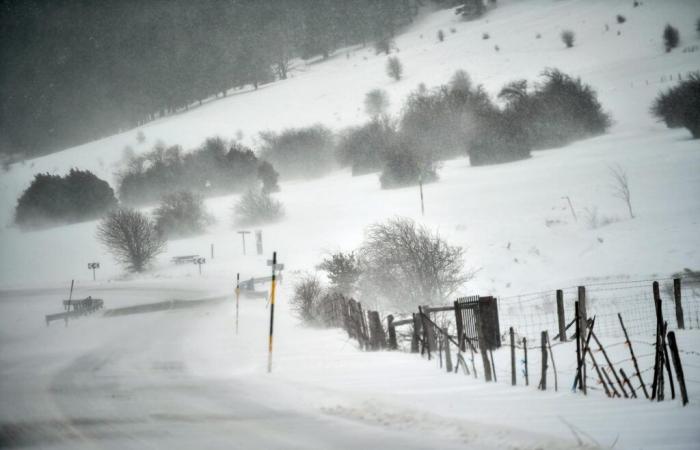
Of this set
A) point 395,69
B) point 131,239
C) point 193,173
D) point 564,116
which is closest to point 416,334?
point 131,239

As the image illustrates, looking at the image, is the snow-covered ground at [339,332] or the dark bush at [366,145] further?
the dark bush at [366,145]

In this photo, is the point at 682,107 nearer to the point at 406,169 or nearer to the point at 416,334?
the point at 406,169

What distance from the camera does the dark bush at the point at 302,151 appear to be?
66625 millimetres

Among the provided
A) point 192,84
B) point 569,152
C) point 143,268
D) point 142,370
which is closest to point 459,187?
point 569,152

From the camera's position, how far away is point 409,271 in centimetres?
2214

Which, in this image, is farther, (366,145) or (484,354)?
(366,145)

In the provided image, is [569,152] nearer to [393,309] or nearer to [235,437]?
[393,309]

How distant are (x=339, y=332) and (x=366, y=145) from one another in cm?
4509

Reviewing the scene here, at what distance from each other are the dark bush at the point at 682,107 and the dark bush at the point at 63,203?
6029cm

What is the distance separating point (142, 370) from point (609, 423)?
9926 mm

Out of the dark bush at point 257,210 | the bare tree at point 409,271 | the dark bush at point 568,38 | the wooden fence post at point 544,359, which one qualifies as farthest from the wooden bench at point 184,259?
the dark bush at point 568,38

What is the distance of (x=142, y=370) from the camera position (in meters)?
11.3

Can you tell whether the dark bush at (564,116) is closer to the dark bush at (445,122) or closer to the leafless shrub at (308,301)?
the dark bush at (445,122)

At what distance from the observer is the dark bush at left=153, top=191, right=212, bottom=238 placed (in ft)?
162
